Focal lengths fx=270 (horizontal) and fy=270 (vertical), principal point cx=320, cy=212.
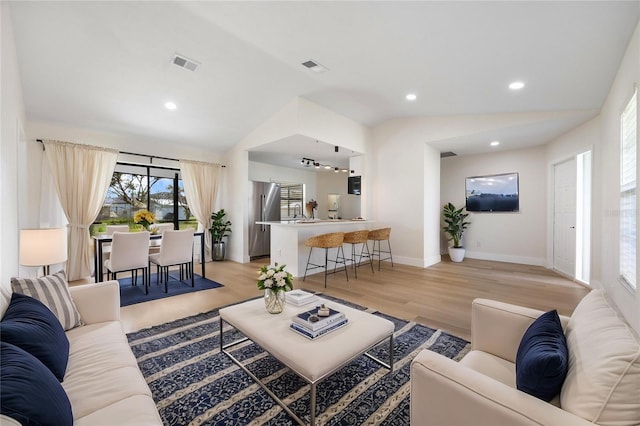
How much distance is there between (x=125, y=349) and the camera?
5.35ft

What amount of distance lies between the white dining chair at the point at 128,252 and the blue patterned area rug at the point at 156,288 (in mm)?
144

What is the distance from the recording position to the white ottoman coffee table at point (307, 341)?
1.46 m

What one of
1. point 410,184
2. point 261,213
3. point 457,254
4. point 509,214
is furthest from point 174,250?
point 509,214

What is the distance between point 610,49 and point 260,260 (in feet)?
20.1

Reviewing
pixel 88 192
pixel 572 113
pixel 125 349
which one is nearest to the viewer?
pixel 125 349

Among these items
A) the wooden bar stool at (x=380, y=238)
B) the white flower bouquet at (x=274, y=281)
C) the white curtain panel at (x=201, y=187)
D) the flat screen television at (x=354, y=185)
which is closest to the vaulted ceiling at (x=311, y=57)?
the white curtain panel at (x=201, y=187)

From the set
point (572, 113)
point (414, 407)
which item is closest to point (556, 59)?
point (572, 113)

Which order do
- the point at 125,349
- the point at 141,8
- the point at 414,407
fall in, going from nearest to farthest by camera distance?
the point at 414,407 < the point at 125,349 < the point at 141,8

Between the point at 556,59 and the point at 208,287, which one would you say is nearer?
the point at 556,59

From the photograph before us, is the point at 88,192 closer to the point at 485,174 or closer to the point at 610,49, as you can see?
the point at 610,49

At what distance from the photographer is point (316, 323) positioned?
1.76 m

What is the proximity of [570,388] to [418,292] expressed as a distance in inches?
121

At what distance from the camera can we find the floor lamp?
237 centimetres

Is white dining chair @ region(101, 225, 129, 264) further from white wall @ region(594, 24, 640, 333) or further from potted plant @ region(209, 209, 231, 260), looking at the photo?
white wall @ region(594, 24, 640, 333)
